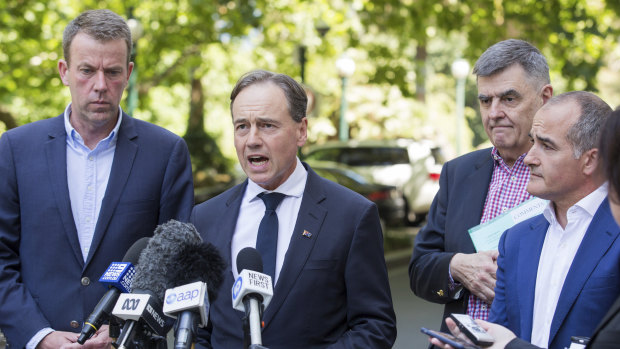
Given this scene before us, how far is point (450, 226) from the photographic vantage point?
3.85 m

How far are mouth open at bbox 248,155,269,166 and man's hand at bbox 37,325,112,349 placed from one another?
98 centimetres

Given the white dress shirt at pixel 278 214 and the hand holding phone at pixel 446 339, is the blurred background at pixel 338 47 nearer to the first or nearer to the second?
the white dress shirt at pixel 278 214

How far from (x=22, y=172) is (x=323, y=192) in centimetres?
145

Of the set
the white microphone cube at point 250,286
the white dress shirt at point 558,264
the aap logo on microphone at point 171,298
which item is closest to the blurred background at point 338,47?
the white dress shirt at point 558,264

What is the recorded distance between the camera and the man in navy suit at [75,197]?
12.2ft

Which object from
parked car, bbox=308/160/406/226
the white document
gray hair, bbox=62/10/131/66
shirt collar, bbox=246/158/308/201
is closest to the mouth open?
shirt collar, bbox=246/158/308/201

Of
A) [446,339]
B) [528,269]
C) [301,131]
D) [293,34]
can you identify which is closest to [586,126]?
[528,269]

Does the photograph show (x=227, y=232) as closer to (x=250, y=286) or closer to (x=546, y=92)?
(x=250, y=286)

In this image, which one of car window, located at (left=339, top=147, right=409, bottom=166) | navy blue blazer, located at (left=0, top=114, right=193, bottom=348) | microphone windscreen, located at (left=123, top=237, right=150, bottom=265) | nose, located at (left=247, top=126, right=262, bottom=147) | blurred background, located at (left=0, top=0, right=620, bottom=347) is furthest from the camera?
car window, located at (left=339, top=147, right=409, bottom=166)

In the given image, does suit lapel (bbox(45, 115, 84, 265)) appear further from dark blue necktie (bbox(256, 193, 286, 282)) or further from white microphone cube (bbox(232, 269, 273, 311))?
white microphone cube (bbox(232, 269, 273, 311))

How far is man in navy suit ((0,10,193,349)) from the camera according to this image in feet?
12.2

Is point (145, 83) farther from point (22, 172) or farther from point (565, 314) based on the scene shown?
point (565, 314)

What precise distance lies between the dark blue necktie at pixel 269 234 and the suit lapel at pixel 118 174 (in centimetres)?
74

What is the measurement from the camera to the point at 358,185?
15828mm
